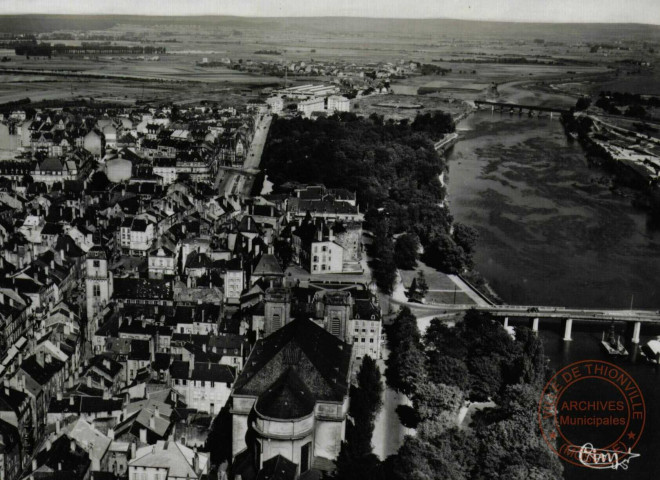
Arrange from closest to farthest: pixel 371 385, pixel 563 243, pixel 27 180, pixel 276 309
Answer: pixel 371 385 → pixel 276 309 → pixel 563 243 → pixel 27 180

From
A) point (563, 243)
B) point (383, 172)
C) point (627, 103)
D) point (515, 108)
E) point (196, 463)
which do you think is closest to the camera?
point (196, 463)

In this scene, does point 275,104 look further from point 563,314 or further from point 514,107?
point 563,314

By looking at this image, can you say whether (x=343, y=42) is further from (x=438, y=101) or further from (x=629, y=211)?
(x=629, y=211)

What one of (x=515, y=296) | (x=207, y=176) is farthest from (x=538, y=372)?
(x=207, y=176)

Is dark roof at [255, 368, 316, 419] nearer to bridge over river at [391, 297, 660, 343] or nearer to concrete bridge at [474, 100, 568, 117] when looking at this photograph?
bridge over river at [391, 297, 660, 343]

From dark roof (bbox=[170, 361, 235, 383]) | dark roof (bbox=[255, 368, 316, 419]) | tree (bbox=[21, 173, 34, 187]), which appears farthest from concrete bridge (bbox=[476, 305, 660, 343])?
tree (bbox=[21, 173, 34, 187])

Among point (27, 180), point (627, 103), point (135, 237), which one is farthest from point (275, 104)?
point (135, 237)

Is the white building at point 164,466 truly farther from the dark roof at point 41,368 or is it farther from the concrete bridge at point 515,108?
the concrete bridge at point 515,108
